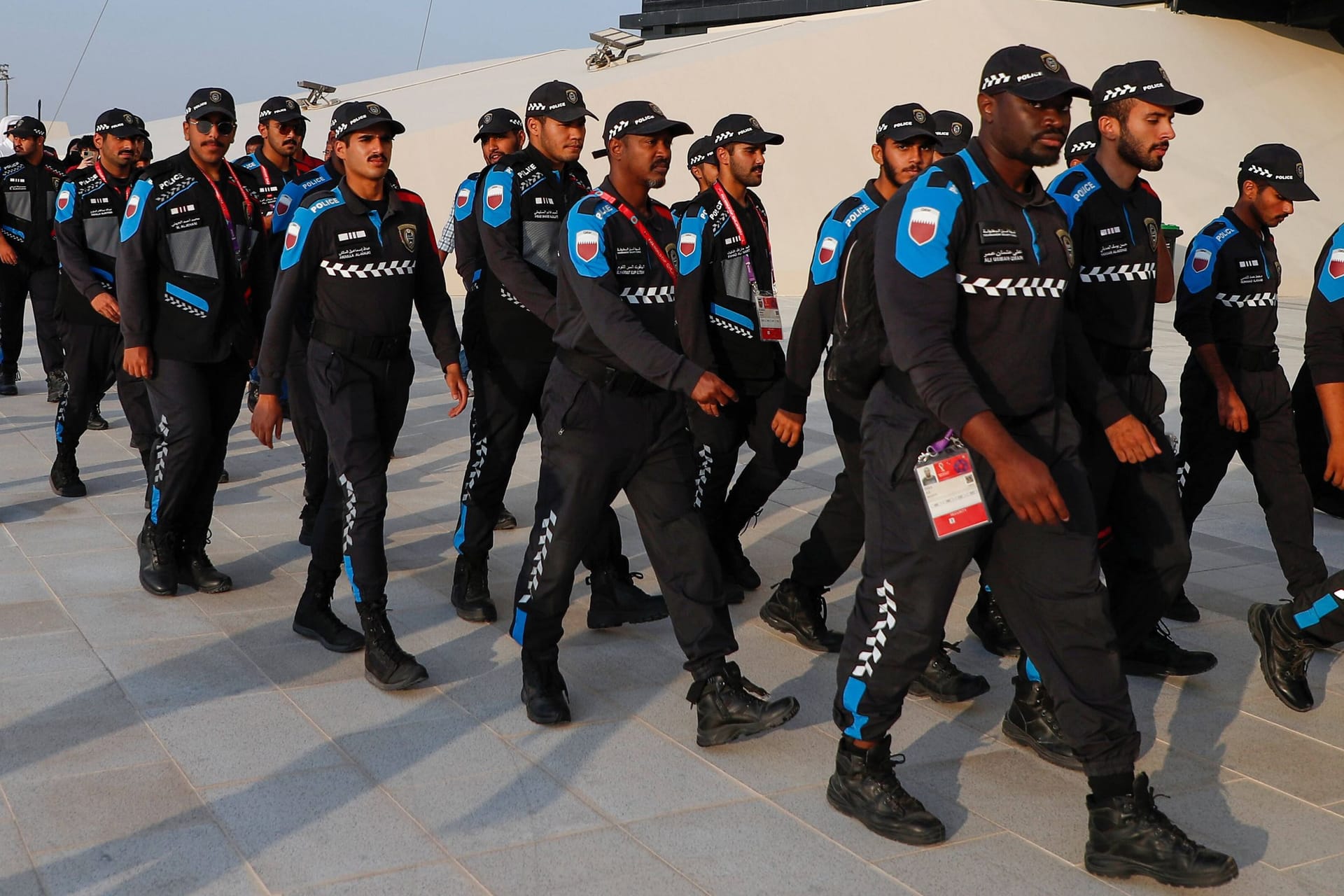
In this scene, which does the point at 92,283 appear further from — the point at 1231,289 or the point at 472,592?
the point at 1231,289

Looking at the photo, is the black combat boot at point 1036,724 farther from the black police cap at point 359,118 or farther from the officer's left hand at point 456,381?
the black police cap at point 359,118

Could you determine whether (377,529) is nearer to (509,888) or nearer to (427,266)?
(427,266)

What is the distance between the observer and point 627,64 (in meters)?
28.3

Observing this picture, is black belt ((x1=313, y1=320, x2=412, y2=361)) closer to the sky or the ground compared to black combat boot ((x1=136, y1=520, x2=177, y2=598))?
closer to the sky

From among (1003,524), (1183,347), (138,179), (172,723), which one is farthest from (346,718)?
(1183,347)

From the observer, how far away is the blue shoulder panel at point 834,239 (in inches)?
203

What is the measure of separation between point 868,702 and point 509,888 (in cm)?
105

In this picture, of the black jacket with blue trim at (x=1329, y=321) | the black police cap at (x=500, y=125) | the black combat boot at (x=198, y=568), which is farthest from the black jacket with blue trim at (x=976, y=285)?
the black police cap at (x=500, y=125)

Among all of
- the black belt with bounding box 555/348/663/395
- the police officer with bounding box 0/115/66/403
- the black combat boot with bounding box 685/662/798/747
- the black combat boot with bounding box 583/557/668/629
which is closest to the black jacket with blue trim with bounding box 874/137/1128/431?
the black belt with bounding box 555/348/663/395

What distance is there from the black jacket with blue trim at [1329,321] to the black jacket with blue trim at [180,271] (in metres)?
4.35

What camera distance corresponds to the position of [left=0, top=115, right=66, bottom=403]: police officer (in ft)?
34.2

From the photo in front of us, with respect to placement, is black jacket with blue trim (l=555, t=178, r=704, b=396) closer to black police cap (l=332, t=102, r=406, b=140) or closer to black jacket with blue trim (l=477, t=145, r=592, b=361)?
black police cap (l=332, t=102, r=406, b=140)

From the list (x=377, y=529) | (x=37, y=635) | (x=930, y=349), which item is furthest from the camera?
(x=37, y=635)

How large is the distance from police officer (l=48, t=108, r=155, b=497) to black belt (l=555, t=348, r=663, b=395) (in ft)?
13.5
